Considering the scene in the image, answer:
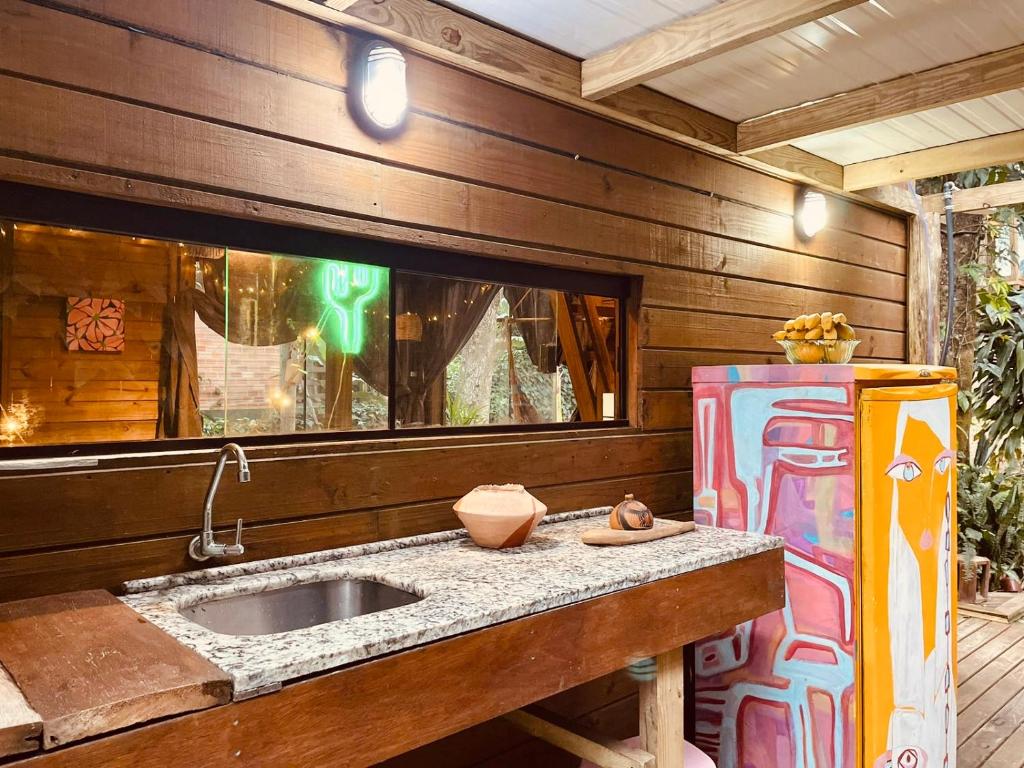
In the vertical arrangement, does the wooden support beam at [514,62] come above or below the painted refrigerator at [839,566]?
above

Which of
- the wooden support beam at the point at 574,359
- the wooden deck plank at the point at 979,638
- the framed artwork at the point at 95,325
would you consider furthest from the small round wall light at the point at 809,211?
the framed artwork at the point at 95,325

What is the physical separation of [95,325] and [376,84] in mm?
958

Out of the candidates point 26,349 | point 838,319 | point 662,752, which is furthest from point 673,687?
point 26,349

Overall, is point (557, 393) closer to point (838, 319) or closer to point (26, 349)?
point (838, 319)

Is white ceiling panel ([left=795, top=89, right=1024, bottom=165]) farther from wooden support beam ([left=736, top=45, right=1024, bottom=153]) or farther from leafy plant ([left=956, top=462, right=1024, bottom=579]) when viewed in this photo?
leafy plant ([left=956, top=462, right=1024, bottom=579])

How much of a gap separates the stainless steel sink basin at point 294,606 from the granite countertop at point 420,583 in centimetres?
2

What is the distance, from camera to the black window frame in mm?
1731

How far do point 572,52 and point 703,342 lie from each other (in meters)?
1.30

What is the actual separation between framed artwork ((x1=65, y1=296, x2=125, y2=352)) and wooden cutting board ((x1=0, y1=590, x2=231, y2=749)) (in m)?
0.57

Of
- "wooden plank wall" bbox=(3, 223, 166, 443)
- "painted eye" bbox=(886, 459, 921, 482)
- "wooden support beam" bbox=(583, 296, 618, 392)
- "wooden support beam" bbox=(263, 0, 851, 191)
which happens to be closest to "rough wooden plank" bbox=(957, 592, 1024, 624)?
→ "painted eye" bbox=(886, 459, 921, 482)

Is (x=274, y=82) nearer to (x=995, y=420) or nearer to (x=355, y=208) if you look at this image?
(x=355, y=208)

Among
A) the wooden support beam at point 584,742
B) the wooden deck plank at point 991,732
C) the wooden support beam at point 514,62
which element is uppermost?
the wooden support beam at point 514,62

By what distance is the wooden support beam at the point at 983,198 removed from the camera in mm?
4312

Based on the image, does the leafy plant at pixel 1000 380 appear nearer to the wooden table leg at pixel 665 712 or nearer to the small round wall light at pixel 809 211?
the small round wall light at pixel 809 211
